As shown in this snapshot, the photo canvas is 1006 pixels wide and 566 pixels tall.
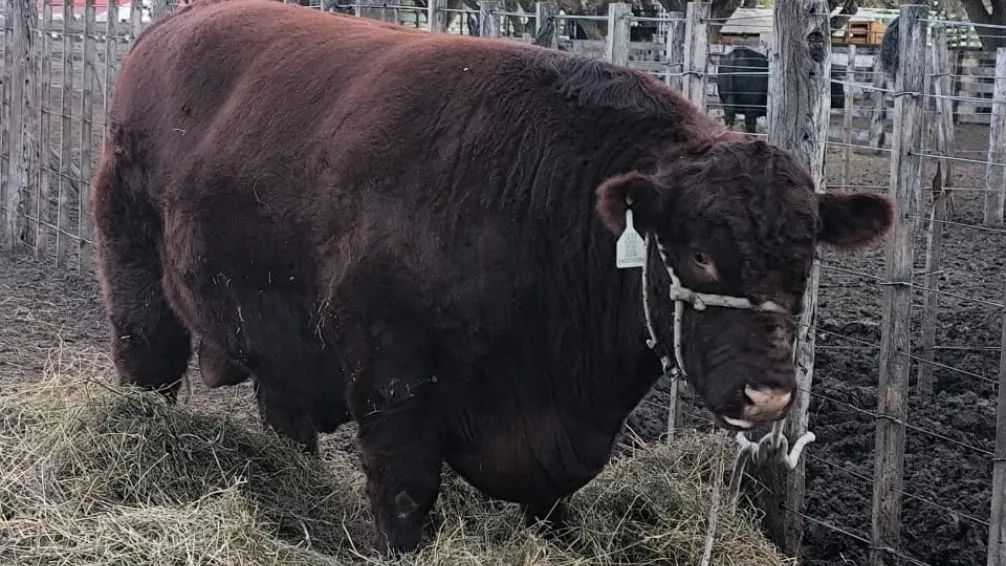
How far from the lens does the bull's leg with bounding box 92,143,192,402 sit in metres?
5.63

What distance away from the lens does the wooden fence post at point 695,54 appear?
20.1ft

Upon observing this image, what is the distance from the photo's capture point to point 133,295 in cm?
568

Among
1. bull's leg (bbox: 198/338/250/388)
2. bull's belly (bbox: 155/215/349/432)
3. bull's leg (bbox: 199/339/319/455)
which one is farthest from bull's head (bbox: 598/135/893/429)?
bull's leg (bbox: 198/338/250/388)

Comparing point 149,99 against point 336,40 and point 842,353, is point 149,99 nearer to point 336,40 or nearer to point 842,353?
point 336,40

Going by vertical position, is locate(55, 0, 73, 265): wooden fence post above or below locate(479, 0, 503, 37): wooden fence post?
below

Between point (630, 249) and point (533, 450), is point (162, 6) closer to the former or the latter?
point (533, 450)

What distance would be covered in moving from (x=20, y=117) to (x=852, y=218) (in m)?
9.81

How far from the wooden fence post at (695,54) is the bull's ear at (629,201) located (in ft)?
8.31

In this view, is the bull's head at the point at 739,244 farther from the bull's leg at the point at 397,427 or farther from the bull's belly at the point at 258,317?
the bull's belly at the point at 258,317

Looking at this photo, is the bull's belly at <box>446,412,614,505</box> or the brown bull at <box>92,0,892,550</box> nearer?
the brown bull at <box>92,0,892,550</box>

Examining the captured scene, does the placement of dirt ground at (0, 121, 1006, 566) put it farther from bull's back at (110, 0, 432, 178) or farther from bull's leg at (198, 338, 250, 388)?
bull's back at (110, 0, 432, 178)

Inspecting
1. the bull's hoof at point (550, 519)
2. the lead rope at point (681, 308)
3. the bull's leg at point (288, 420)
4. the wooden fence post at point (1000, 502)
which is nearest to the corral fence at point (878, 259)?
the wooden fence post at point (1000, 502)

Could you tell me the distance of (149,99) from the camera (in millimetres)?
5516

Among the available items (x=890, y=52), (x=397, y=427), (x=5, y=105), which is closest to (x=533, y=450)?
(x=397, y=427)
